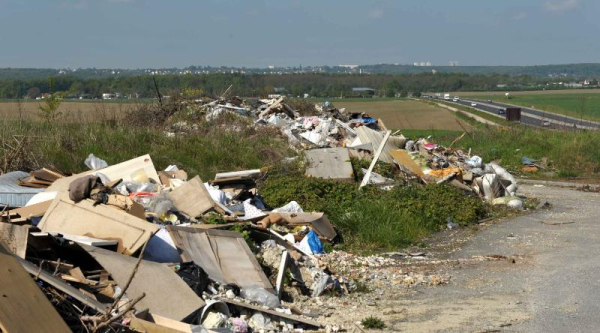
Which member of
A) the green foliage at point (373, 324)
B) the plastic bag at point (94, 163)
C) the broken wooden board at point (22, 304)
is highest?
the broken wooden board at point (22, 304)

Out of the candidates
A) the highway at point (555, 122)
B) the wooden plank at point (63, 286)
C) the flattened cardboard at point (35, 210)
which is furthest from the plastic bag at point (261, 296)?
the highway at point (555, 122)

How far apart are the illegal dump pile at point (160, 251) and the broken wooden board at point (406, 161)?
2.52 metres

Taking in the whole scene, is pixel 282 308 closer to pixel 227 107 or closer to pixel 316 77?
pixel 227 107

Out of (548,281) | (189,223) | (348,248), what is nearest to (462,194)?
(348,248)

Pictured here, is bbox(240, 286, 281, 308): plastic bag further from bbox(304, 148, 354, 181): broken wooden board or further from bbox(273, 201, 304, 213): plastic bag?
bbox(304, 148, 354, 181): broken wooden board

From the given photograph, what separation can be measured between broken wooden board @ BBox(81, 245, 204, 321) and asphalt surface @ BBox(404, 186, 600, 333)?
2.51 m

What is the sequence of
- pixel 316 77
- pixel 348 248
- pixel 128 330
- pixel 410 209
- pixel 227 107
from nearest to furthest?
pixel 128 330, pixel 348 248, pixel 410 209, pixel 227 107, pixel 316 77

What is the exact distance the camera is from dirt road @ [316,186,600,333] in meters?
8.38

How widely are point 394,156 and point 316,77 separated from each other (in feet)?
361

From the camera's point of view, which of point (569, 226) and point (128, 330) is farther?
point (569, 226)

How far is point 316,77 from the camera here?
12850 cm

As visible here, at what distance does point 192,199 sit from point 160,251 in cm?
295

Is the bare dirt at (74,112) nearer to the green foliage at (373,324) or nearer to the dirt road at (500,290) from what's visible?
the dirt road at (500,290)

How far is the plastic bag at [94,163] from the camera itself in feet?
48.1
